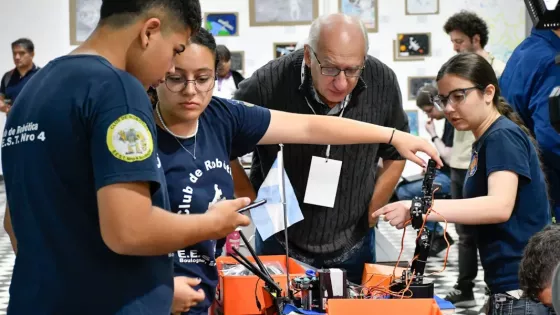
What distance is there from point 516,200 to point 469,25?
129 inches

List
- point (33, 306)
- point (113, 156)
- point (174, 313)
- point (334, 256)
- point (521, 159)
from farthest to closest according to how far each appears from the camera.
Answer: point (334, 256) < point (521, 159) < point (174, 313) < point (33, 306) < point (113, 156)

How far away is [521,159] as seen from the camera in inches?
108

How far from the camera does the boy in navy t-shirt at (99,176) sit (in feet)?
5.05

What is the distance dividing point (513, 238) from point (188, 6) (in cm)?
152

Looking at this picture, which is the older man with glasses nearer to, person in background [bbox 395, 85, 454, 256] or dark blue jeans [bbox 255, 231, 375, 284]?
dark blue jeans [bbox 255, 231, 375, 284]

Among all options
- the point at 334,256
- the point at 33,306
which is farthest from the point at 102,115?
the point at 334,256

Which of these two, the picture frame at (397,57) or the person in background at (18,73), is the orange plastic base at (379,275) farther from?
the person in background at (18,73)

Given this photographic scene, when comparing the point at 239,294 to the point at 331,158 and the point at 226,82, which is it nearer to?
the point at 331,158

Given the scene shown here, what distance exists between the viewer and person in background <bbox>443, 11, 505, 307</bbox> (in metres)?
5.43

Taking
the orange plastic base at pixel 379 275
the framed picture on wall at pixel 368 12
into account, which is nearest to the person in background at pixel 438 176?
the framed picture on wall at pixel 368 12

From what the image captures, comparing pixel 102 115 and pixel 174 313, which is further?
pixel 174 313

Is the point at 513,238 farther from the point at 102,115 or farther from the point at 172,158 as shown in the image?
the point at 102,115

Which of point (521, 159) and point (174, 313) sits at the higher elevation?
point (521, 159)

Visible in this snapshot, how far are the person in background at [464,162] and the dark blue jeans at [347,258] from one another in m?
2.13
